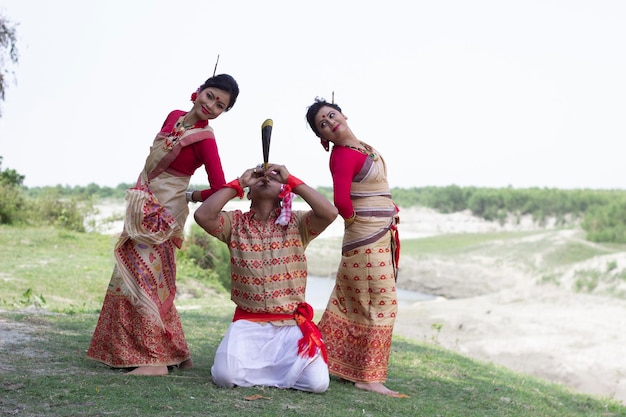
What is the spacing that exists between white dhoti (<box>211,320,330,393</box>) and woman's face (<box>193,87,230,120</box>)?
134 centimetres

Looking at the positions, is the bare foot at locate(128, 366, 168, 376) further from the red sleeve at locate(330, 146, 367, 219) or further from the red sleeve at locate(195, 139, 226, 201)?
the red sleeve at locate(330, 146, 367, 219)

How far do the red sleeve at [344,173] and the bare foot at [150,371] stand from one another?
1.53m

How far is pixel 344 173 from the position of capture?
4.81 m

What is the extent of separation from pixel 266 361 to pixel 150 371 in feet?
2.48

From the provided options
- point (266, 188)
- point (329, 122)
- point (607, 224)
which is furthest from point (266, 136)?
point (607, 224)

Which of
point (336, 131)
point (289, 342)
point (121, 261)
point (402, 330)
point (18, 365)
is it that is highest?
point (336, 131)

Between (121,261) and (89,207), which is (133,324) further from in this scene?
(89,207)

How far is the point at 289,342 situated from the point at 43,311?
13.5 feet

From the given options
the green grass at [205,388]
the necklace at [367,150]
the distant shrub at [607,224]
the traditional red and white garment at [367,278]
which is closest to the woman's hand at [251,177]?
the traditional red and white garment at [367,278]

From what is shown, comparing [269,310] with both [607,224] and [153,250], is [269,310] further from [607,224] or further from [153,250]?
[607,224]

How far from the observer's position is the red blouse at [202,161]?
4555 mm

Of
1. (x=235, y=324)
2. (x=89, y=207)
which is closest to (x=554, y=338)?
(x=235, y=324)

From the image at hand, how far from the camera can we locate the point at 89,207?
21.3 metres

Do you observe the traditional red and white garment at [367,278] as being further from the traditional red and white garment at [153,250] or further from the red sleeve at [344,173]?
the traditional red and white garment at [153,250]
